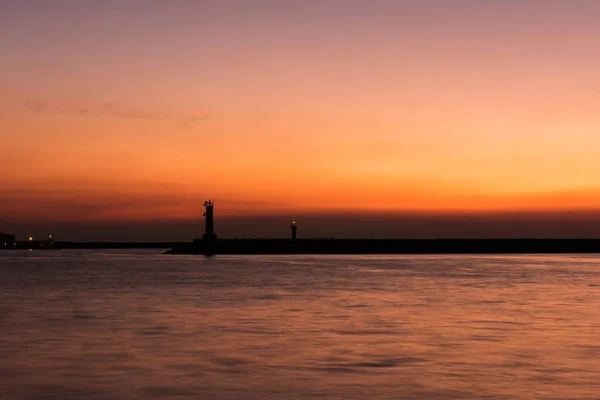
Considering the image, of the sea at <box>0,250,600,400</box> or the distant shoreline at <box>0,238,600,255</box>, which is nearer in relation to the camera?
the sea at <box>0,250,600,400</box>

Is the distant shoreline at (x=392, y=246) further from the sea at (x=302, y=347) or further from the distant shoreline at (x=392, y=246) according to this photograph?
the sea at (x=302, y=347)

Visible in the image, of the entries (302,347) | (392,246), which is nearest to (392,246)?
(392,246)

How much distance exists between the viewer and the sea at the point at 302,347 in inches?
645

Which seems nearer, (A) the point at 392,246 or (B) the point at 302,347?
(B) the point at 302,347

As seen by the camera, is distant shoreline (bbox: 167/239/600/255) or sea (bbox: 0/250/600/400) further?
distant shoreline (bbox: 167/239/600/255)

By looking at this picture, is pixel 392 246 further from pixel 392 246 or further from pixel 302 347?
pixel 302 347

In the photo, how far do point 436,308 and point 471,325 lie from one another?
20.7ft

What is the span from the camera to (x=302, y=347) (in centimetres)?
2181

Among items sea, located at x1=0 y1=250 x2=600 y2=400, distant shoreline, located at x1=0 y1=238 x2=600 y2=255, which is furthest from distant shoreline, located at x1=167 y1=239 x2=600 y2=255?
sea, located at x1=0 y1=250 x2=600 y2=400

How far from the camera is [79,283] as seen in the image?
55.1 m

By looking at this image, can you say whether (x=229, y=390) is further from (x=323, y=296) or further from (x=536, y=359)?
(x=323, y=296)

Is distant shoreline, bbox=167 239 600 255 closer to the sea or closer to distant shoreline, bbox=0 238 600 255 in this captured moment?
distant shoreline, bbox=0 238 600 255

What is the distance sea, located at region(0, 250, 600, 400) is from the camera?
16375 millimetres

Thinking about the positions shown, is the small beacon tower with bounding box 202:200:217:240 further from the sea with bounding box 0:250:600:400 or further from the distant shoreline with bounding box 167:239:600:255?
the sea with bounding box 0:250:600:400
